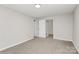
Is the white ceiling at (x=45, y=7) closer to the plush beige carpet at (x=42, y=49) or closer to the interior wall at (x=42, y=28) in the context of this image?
the plush beige carpet at (x=42, y=49)

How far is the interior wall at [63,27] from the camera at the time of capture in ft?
19.0

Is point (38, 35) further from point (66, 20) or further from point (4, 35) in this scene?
point (4, 35)

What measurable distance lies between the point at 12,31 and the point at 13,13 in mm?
969

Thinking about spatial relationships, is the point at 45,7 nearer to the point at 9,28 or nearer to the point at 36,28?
the point at 9,28

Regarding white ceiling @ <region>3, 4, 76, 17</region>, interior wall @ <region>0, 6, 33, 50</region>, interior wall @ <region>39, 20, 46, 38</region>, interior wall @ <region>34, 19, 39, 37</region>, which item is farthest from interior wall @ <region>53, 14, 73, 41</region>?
interior wall @ <region>0, 6, 33, 50</region>

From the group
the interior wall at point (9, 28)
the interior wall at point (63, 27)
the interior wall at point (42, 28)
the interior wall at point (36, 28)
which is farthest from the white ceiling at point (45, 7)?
the interior wall at point (36, 28)

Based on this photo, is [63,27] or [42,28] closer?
[63,27]

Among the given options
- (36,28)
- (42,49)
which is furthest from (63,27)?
(42,49)

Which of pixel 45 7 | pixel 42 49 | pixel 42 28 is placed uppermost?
pixel 45 7

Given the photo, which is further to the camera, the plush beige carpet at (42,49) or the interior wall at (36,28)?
the interior wall at (36,28)

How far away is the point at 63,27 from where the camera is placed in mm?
6121

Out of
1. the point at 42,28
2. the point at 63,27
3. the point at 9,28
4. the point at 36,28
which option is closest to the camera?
the point at 9,28
